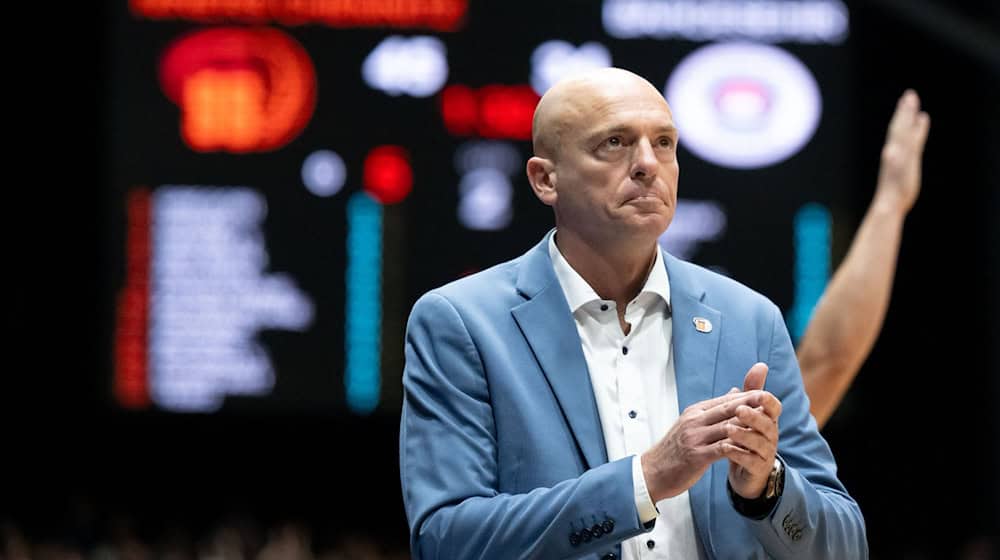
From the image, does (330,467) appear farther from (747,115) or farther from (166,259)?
(747,115)

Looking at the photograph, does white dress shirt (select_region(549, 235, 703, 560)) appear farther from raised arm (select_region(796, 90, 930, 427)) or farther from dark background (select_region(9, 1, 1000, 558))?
dark background (select_region(9, 1, 1000, 558))

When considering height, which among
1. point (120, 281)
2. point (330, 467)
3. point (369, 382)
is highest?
point (120, 281)

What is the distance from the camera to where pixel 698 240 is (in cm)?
766

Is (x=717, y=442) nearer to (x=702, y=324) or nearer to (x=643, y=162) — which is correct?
(x=702, y=324)

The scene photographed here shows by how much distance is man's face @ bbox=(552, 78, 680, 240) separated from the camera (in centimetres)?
247

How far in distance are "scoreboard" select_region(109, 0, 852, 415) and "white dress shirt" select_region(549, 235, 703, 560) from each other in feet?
16.9

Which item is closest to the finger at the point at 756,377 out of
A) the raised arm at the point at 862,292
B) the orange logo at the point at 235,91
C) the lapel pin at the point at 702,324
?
the lapel pin at the point at 702,324

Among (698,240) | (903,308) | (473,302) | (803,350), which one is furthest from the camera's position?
(903,308)

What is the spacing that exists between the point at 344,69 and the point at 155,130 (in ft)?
3.12

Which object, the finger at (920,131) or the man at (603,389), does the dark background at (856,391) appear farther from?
the man at (603,389)

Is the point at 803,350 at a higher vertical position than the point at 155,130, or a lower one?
lower

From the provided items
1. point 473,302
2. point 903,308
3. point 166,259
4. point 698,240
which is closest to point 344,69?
point 166,259

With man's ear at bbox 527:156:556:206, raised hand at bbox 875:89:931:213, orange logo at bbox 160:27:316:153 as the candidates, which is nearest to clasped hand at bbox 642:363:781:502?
man's ear at bbox 527:156:556:206

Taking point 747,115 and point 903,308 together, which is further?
point 903,308
